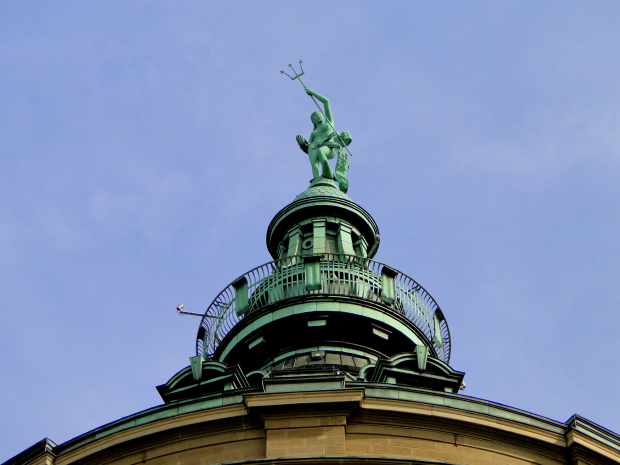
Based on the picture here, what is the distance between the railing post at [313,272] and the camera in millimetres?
32031

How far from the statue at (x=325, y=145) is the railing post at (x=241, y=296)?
7.16 meters

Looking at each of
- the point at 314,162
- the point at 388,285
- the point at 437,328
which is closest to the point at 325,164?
the point at 314,162

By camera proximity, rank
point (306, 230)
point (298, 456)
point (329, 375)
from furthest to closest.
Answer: point (306, 230) < point (329, 375) < point (298, 456)

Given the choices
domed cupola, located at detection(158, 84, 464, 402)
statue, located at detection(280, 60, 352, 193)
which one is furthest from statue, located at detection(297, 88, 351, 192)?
domed cupola, located at detection(158, 84, 464, 402)

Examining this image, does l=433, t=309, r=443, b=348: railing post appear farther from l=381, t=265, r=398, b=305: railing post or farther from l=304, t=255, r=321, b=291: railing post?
l=304, t=255, r=321, b=291: railing post

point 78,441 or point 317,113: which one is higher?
point 317,113

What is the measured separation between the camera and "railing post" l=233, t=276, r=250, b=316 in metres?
Result: 32.9

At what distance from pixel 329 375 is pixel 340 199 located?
538 inches

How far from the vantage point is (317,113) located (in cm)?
4209

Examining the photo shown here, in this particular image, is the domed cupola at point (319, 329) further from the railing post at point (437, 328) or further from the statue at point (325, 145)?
the statue at point (325, 145)

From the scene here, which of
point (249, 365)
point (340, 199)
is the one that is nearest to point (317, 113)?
point (340, 199)

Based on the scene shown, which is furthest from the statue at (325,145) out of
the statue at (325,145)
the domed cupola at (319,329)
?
the domed cupola at (319,329)

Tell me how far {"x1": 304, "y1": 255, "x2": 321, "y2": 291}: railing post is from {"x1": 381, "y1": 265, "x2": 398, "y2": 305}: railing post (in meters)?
1.78

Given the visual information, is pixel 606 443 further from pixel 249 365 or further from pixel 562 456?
pixel 249 365
